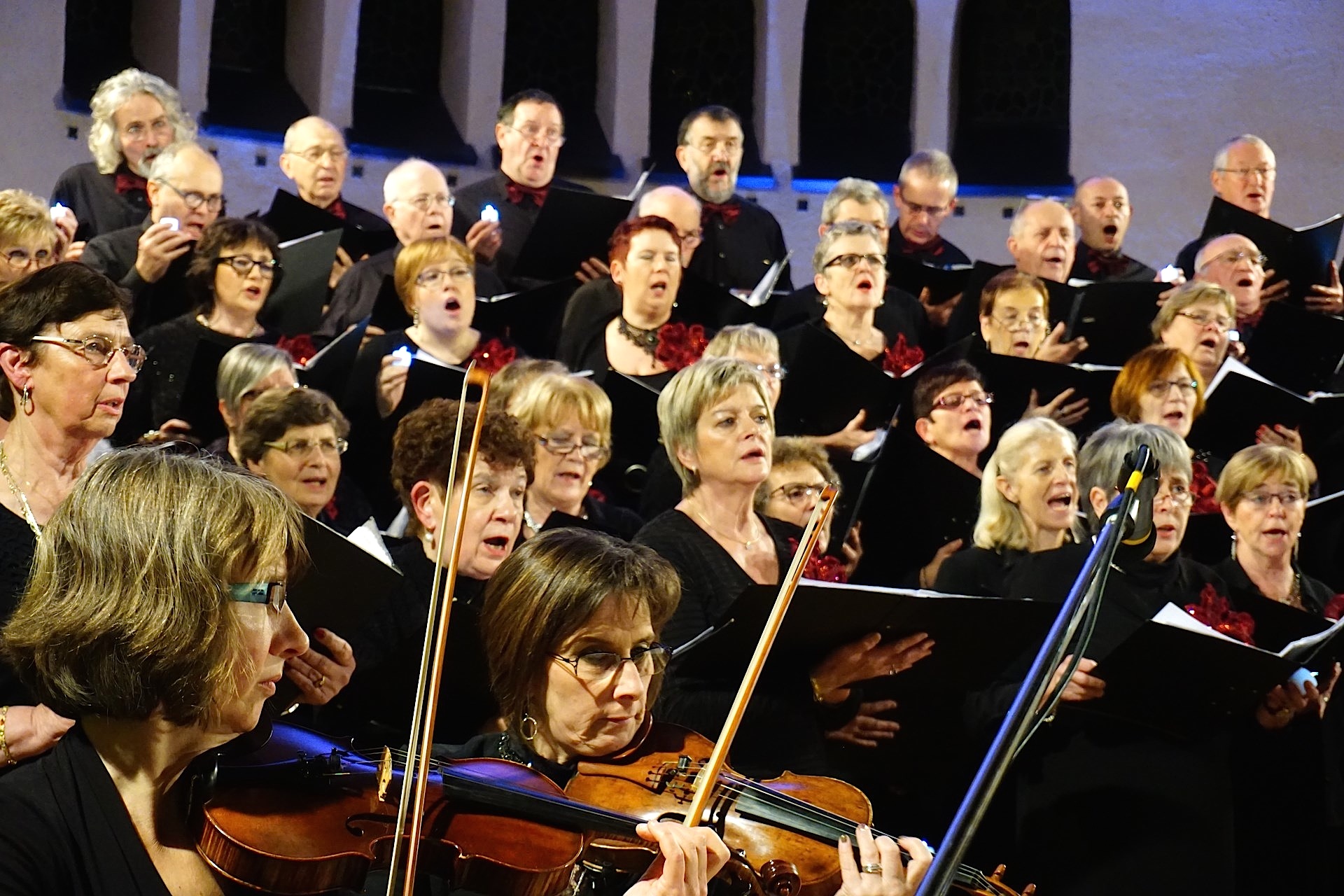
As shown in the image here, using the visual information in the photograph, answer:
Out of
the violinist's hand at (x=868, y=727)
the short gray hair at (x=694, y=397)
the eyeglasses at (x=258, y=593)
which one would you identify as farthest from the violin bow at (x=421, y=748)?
the short gray hair at (x=694, y=397)

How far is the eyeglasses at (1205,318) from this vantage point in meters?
5.08

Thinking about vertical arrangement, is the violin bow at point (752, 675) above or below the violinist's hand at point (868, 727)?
above

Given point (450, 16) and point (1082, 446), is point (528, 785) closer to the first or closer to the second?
point (1082, 446)

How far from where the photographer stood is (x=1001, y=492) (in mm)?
3844

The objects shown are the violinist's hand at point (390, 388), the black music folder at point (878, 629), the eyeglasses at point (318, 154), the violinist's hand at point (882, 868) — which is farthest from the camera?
the eyeglasses at point (318, 154)

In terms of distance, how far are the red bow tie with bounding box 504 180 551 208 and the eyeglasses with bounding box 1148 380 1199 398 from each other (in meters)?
2.58

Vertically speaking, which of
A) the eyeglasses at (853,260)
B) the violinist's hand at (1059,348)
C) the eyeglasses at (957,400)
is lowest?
the eyeglasses at (957,400)

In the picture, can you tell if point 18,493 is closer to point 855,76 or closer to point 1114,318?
point 1114,318

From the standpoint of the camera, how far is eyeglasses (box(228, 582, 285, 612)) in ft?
5.29

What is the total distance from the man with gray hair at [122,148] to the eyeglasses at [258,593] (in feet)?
13.4

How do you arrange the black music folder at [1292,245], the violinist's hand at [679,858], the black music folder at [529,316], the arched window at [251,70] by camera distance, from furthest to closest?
the arched window at [251,70] < the black music folder at [1292,245] < the black music folder at [529,316] < the violinist's hand at [679,858]

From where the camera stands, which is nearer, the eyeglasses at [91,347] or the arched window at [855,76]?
the eyeglasses at [91,347]

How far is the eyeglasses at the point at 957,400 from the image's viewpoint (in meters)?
4.40

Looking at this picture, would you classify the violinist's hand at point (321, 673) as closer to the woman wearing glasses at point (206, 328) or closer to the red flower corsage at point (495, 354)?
the woman wearing glasses at point (206, 328)
